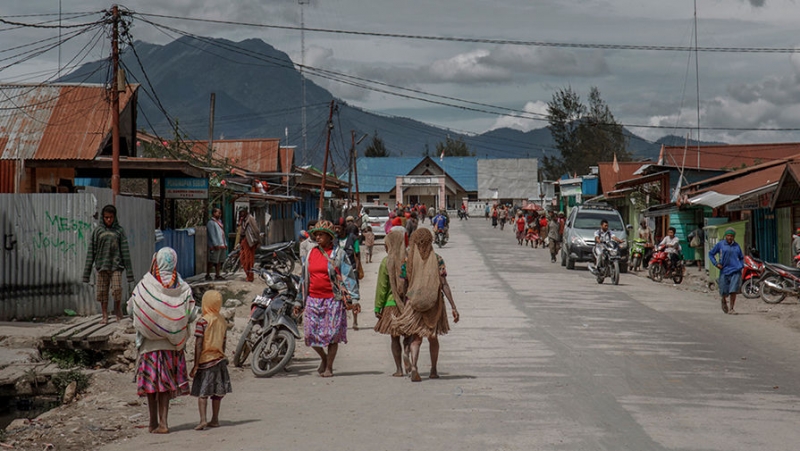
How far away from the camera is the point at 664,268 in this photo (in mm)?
27797

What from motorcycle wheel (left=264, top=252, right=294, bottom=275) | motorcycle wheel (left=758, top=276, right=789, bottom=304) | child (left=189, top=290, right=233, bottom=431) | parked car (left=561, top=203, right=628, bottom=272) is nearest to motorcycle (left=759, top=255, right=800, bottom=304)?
motorcycle wheel (left=758, top=276, right=789, bottom=304)

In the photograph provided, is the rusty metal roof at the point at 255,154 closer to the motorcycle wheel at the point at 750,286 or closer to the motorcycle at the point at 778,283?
the motorcycle wheel at the point at 750,286

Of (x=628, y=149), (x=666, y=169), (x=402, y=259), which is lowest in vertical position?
(x=402, y=259)

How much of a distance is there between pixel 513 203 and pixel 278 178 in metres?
61.8

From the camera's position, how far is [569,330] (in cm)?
1502

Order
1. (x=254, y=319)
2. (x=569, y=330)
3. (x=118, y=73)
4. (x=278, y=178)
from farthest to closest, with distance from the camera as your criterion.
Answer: (x=278, y=178)
(x=118, y=73)
(x=569, y=330)
(x=254, y=319)

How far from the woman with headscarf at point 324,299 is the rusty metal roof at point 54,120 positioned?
37.0ft

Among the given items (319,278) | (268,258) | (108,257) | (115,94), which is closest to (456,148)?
(268,258)

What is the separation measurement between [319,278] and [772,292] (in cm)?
1287

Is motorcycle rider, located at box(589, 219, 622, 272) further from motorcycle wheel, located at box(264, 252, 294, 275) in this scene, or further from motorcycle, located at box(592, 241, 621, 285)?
motorcycle wheel, located at box(264, 252, 294, 275)

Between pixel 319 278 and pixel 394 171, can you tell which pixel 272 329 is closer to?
pixel 319 278

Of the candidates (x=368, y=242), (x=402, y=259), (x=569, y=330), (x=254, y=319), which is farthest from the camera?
(x=368, y=242)

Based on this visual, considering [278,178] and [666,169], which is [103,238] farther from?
[278,178]

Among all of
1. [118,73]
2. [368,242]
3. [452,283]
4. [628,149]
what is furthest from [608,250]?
[628,149]
